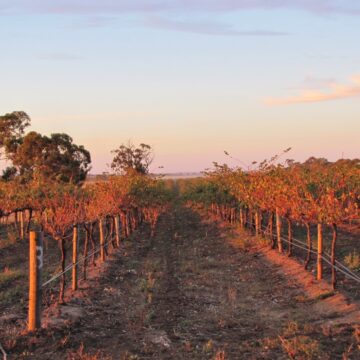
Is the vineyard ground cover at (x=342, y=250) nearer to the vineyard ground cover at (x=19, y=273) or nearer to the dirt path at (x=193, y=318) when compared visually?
the dirt path at (x=193, y=318)

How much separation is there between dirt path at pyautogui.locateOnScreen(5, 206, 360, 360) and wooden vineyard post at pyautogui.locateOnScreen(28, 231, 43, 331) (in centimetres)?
30

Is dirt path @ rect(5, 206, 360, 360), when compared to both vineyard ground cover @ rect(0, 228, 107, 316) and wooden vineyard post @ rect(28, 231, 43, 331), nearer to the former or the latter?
wooden vineyard post @ rect(28, 231, 43, 331)

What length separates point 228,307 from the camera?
Answer: 12102 millimetres

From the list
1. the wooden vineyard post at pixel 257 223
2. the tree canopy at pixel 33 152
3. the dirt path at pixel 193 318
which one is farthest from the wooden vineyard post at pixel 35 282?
the tree canopy at pixel 33 152

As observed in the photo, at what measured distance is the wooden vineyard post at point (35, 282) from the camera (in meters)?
9.45

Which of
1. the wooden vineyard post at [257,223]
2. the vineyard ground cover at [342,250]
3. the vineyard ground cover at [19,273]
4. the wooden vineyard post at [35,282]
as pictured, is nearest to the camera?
the wooden vineyard post at [35,282]

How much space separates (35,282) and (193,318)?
3600 millimetres

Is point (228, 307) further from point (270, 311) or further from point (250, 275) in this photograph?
point (250, 275)

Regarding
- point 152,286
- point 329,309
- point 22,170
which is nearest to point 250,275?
point 152,286

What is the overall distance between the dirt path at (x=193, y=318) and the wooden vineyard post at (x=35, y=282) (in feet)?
1.00

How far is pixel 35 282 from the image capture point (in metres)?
9.59

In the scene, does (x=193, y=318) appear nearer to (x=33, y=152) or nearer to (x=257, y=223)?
(x=257, y=223)

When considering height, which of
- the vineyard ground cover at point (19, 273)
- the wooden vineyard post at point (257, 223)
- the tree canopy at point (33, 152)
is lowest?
the vineyard ground cover at point (19, 273)

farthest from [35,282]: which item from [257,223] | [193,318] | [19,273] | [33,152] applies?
[33,152]
